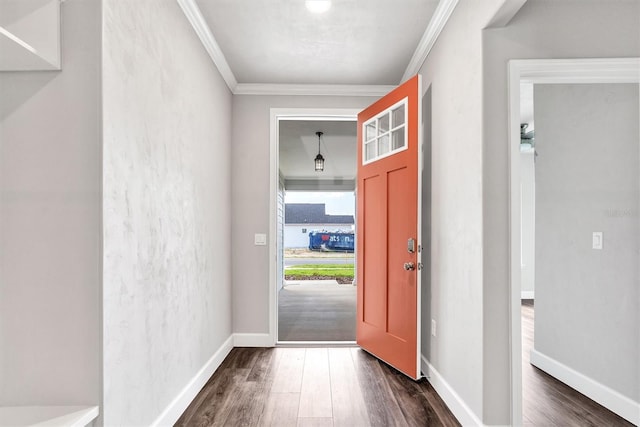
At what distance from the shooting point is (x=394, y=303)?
9.35 ft

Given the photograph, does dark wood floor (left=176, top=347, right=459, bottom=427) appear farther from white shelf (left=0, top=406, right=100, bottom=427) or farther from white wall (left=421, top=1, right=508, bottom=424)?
white shelf (left=0, top=406, right=100, bottom=427)

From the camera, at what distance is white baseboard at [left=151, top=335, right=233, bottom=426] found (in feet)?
6.25

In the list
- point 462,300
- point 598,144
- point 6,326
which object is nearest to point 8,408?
point 6,326

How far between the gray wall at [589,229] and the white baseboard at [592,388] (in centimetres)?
4

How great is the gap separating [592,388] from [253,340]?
273 cm

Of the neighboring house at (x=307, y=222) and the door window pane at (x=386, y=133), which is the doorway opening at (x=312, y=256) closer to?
the door window pane at (x=386, y=133)

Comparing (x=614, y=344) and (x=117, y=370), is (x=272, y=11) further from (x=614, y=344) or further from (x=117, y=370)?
(x=614, y=344)

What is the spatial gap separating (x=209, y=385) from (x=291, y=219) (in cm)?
1418

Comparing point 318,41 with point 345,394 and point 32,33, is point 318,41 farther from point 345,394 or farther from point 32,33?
point 345,394

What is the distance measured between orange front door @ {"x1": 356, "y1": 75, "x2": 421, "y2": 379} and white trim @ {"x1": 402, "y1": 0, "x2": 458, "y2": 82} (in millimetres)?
279

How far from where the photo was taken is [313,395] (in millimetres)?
2375

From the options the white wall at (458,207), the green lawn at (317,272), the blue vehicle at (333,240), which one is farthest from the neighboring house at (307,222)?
the white wall at (458,207)

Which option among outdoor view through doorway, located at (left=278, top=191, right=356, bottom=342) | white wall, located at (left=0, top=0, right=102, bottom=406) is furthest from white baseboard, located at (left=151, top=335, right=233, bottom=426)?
outdoor view through doorway, located at (left=278, top=191, right=356, bottom=342)

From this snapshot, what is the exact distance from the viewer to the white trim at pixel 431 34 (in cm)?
220
